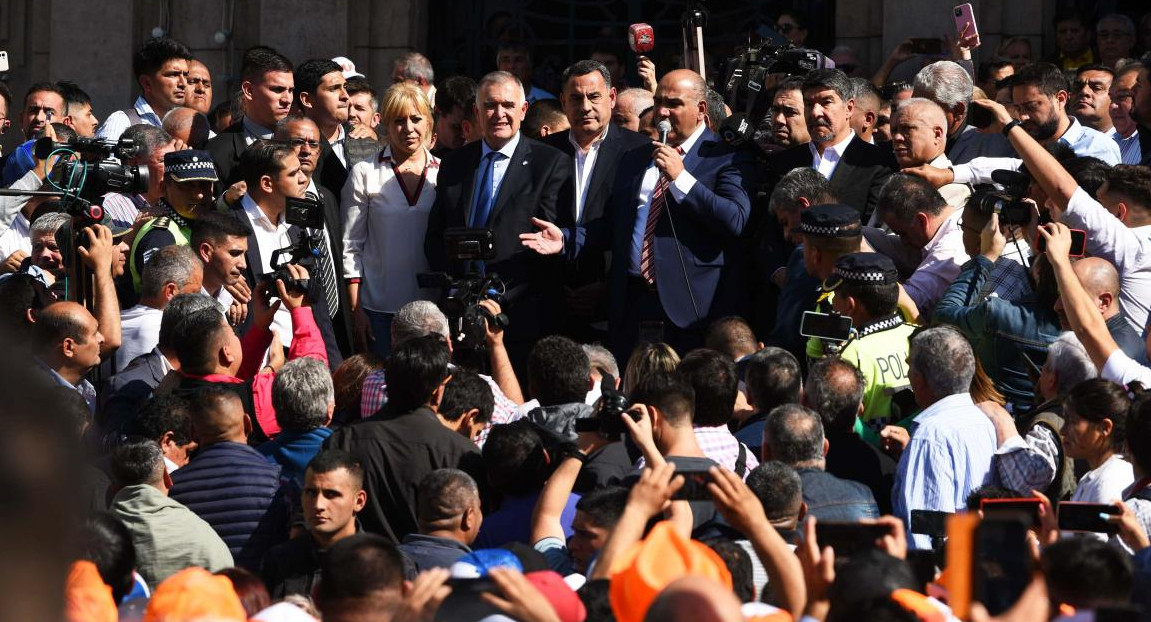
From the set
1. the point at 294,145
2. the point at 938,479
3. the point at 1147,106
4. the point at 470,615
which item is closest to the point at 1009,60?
the point at 1147,106

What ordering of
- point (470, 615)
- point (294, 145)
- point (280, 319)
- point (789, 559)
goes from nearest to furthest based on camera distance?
point (470, 615) → point (789, 559) → point (280, 319) → point (294, 145)

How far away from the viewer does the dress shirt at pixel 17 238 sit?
27.7ft

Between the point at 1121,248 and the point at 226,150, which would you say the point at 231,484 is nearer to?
the point at 226,150

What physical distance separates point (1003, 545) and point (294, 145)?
5.89 meters

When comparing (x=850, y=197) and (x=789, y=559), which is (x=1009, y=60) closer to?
(x=850, y=197)

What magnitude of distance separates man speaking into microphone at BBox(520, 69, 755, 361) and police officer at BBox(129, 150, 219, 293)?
4.95ft

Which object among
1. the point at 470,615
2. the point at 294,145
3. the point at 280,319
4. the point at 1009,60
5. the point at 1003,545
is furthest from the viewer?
the point at 1009,60

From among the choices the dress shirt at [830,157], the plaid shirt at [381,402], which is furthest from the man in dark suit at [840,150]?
the plaid shirt at [381,402]

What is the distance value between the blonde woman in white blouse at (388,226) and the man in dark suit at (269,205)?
635 millimetres

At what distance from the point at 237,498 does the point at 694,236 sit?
305cm

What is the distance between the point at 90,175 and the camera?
6730 millimetres

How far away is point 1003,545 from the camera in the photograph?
2.39m

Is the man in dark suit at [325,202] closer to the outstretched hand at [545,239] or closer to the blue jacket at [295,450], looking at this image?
the outstretched hand at [545,239]

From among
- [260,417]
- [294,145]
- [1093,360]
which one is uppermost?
[294,145]
